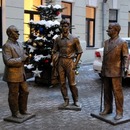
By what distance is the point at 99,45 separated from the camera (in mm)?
17906

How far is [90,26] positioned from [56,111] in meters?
11.3

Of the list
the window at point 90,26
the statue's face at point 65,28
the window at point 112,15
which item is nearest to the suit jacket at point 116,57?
the statue's face at point 65,28

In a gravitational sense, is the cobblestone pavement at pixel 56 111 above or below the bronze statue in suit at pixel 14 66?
below

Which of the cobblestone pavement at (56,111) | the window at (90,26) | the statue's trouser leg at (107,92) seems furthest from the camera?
the window at (90,26)

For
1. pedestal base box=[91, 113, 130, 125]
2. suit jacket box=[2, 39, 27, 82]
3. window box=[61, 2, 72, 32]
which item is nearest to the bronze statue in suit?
suit jacket box=[2, 39, 27, 82]

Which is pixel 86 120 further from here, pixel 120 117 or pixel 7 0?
pixel 7 0

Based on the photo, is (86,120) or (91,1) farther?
(91,1)

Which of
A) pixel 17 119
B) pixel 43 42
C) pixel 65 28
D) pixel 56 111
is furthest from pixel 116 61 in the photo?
pixel 43 42

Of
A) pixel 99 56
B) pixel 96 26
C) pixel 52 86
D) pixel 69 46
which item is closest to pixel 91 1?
pixel 96 26

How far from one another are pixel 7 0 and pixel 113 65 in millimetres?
7239

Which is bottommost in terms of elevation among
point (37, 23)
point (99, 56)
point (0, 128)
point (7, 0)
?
point (0, 128)

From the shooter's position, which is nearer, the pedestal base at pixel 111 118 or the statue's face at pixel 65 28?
the pedestal base at pixel 111 118

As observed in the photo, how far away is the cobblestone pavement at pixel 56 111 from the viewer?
5.74m

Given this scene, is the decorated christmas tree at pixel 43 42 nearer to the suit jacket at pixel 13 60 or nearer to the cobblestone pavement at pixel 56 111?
the cobblestone pavement at pixel 56 111
